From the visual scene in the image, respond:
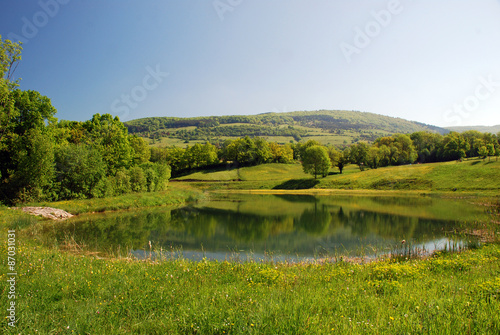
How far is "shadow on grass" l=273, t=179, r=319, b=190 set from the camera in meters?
76.6

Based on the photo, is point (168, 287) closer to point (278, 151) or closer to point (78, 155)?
point (78, 155)

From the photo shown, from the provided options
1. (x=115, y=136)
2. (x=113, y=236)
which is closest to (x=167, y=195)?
(x=115, y=136)

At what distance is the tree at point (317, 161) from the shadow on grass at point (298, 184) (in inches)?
173

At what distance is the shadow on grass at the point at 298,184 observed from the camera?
7662cm

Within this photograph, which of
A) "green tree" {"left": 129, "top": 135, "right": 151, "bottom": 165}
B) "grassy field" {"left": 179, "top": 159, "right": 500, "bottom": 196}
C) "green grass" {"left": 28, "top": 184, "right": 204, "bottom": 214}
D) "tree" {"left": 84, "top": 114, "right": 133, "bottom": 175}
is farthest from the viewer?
Result: "green tree" {"left": 129, "top": 135, "right": 151, "bottom": 165}

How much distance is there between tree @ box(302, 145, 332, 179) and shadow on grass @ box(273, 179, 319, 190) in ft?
14.4

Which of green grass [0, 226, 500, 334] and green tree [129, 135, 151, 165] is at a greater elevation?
green tree [129, 135, 151, 165]

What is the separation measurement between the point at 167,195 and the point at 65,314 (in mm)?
46249

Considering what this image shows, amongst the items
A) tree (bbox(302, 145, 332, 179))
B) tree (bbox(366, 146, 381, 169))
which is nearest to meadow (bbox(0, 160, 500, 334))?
tree (bbox(302, 145, 332, 179))

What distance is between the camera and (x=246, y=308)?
512 centimetres

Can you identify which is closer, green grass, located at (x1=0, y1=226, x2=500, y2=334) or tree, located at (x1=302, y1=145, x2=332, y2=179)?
green grass, located at (x1=0, y1=226, x2=500, y2=334)

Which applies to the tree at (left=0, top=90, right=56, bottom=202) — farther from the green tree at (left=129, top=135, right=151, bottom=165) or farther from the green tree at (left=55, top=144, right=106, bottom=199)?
the green tree at (left=129, top=135, right=151, bottom=165)

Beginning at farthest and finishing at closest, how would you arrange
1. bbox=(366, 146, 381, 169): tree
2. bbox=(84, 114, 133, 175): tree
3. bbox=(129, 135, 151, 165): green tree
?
bbox=(366, 146, 381, 169): tree → bbox=(129, 135, 151, 165): green tree → bbox=(84, 114, 133, 175): tree

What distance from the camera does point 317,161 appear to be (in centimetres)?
8125
